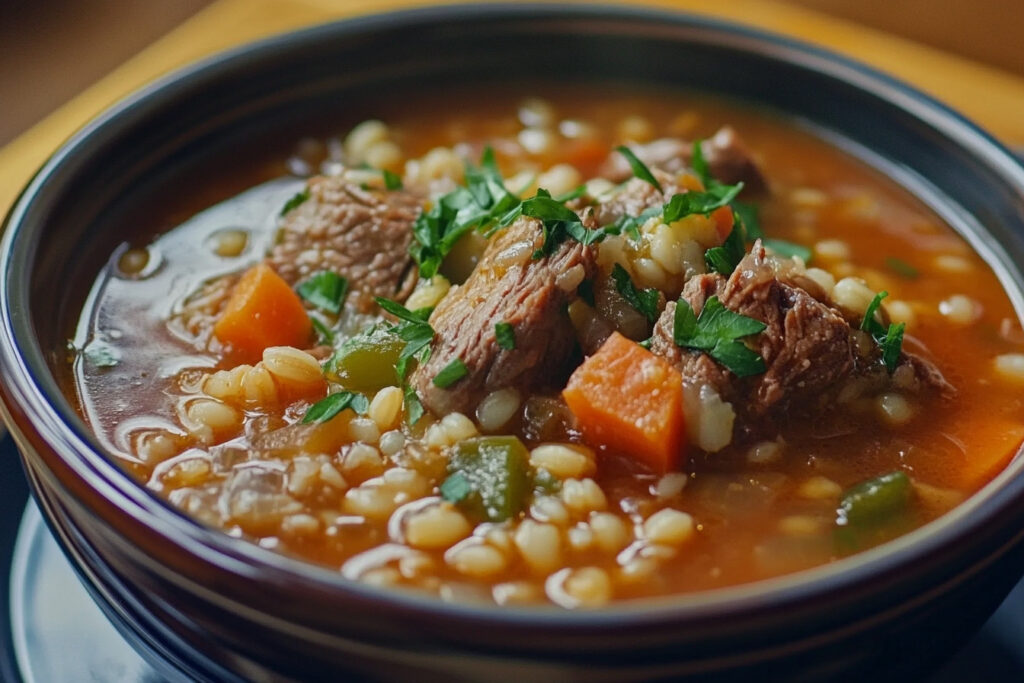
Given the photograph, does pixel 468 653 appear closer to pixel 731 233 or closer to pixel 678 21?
pixel 731 233

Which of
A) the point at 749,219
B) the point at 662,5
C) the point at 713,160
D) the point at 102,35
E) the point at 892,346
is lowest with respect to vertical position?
the point at 892,346

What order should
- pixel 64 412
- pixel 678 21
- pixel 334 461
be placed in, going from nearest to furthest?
pixel 64 412 < pixel 334 461 < pixel 678 21

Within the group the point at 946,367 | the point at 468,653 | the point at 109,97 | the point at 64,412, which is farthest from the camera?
the point at 109,97

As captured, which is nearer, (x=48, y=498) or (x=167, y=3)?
(x=48, y=498)

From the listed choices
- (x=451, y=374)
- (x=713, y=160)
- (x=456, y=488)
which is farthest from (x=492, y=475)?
(x=713, y=160)

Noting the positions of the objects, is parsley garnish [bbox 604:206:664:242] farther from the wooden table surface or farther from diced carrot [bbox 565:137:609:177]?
the wooden table surface

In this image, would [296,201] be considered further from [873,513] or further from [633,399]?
[873,513]

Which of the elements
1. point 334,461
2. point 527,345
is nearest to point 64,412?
point 334,461
